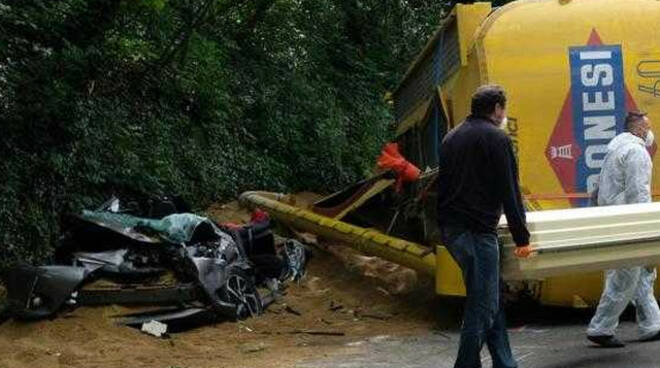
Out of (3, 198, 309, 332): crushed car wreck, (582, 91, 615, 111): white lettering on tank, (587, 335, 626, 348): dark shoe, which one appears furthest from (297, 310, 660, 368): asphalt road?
(582, 91, 615, 111): white lettering on tank

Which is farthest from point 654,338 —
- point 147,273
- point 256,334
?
point 147,273

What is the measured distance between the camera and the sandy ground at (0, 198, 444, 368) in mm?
7301

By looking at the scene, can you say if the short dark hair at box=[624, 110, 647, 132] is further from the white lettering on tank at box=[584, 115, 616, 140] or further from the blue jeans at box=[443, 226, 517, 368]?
the blue jeans at box=[443, 226, 517, 368]

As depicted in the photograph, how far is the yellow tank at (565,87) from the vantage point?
26.1 feet

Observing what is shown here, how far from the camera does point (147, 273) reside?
8500mm

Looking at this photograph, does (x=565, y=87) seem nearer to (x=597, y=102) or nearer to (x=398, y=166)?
(x=597, y=102)

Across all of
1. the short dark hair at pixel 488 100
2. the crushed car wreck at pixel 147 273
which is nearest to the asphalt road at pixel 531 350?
the crushed car wreck at pixel 147 273

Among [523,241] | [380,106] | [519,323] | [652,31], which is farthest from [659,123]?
[380,106]

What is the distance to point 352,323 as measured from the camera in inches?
361

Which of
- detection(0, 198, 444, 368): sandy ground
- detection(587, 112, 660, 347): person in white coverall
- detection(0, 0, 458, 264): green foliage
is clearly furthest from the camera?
detection(0, 0, 458, 264): green foliage

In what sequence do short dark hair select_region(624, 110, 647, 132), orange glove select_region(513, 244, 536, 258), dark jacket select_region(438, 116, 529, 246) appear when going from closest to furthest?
dark jacket select_region(438, 116, 529, 246), orange glove select_region(513, 244, 536, 258), short dark hair select_region(624, 110, 647, 132)

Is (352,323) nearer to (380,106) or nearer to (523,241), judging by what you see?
(523,241)

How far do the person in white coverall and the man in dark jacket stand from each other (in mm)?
1519

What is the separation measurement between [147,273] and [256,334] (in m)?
1.08
